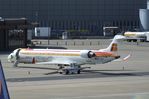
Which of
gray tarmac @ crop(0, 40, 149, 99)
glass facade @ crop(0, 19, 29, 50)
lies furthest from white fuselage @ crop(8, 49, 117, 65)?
glass facade @ crop(0, 19, 29, 50)

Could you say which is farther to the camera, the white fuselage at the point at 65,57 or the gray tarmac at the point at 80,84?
the white fuselage at the point at 65,57

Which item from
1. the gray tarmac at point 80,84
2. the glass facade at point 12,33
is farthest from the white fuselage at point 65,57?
the glass facade at point 12,33

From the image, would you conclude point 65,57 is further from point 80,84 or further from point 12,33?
point 12,33

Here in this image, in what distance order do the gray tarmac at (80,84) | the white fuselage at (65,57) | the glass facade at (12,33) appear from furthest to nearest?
the glass facade at (12,33) → the white fuselage at (65,57) → the gray tarmac at (80,84)

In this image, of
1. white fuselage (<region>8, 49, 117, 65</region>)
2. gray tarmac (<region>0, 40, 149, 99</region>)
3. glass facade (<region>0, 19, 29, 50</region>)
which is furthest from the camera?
glass facade (<region>0, 19, 29, 50</region>)

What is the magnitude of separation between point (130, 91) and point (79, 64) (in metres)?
16.2

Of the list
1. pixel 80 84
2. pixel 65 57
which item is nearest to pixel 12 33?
pixel 65 57

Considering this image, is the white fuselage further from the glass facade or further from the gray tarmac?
the glass facade

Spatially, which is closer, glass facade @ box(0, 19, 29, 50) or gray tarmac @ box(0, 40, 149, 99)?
gray tarmac @ box(0, 40, 149, 99)

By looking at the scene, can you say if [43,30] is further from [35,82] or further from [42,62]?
[35,82]

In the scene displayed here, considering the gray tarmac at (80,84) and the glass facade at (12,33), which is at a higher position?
the glass facade at (12,33)

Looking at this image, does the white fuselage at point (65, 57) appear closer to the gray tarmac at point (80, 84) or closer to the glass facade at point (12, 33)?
the gray tarmac at point (80, 84)

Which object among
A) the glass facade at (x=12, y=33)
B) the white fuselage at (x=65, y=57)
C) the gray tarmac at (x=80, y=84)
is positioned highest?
the glass facade at (x=12, y=33)

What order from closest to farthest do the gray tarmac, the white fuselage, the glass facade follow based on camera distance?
the gray tarmac → the white fuselage → the glass facade
